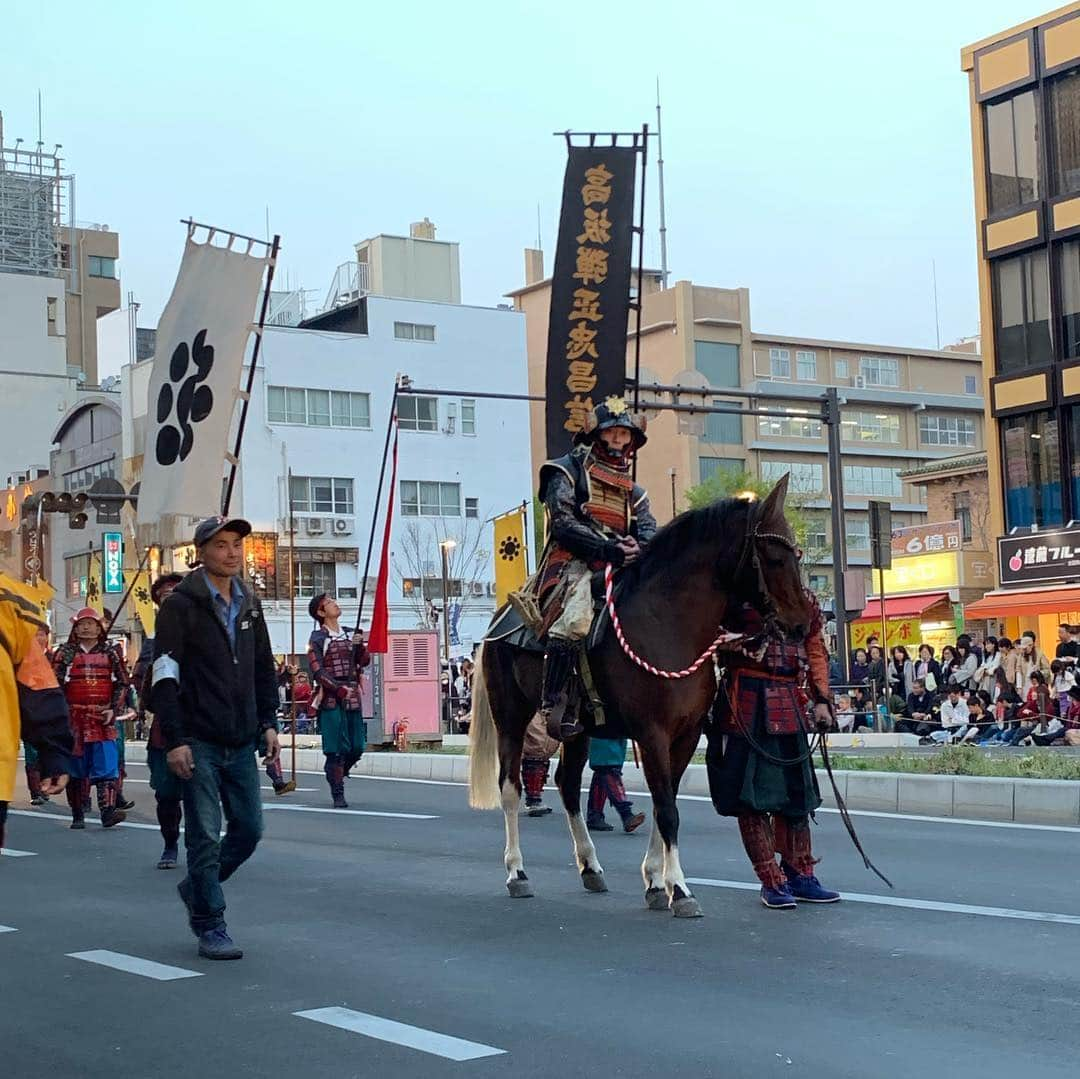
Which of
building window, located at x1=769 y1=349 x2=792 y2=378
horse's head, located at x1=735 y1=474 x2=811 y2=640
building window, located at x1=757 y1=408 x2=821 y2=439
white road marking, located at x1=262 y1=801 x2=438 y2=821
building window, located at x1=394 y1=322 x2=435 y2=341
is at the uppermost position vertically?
building window, located at x1=769 y1=349 x2=792 y2=378

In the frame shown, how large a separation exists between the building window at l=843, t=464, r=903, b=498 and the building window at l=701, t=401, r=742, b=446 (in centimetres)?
606

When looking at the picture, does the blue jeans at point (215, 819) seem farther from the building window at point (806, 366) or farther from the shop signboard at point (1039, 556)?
the building window at point (806, 366)

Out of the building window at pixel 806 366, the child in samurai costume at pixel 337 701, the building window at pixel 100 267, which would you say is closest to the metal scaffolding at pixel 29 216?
the building window at pixel 100 267

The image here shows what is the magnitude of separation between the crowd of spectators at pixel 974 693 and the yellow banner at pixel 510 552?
5.29 m

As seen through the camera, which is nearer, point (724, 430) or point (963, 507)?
point (963, 507)

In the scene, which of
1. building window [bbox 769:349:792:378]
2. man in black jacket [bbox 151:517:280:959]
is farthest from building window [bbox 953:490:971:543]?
man in black jacket [bbox 151:517:280:959]

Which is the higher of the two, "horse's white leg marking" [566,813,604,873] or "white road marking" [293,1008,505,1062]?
"horse's white leg marking" [566,813,604,873]

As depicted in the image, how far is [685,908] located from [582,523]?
7.08ft

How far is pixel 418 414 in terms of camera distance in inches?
2746

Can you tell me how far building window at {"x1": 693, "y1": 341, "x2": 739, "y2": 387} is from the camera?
80812 mm

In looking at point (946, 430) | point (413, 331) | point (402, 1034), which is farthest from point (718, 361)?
point (402, 1034)

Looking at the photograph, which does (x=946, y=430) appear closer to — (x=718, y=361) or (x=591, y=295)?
(x=718, y=361)

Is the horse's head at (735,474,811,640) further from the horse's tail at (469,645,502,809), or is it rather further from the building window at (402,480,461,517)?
the building window at (402,480,461,517)

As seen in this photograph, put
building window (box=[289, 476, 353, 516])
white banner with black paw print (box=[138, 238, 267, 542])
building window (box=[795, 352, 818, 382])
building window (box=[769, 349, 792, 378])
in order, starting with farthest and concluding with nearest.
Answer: building window (box=[795, 352, 818, 382]), building window (box=[769, 349, 792, 378]), building window (box=[289, 476, 353, 516]), white banner with black paw print (box=[138, 238, 267, 542])
